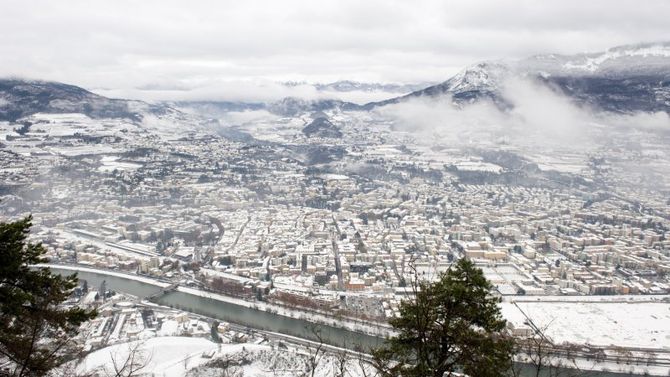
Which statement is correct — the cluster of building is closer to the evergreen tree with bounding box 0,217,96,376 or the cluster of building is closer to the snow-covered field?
the snow-covered field

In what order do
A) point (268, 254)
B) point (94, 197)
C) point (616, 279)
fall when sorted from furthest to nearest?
point (94, 197) < point (268, 254) < point (616, 279)

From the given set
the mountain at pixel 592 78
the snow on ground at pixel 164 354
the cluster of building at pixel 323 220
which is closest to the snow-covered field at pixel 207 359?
the snow on ground at pixel 164 354

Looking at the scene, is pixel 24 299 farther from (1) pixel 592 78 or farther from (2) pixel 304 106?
(2) pixel 304 106

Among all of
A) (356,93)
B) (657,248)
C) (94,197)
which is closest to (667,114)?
(657,248)

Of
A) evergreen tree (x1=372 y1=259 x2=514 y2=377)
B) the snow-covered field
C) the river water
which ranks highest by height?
evergreen tree (x1=372 y1=259 x2=514 y2=377)

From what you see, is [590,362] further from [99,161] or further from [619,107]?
[619,107]

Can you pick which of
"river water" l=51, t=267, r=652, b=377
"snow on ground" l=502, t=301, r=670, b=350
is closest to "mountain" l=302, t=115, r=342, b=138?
"river water" l=51, t=267, r=652, b=377

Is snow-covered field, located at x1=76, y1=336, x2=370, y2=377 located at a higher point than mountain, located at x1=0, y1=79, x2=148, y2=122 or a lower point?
lower
